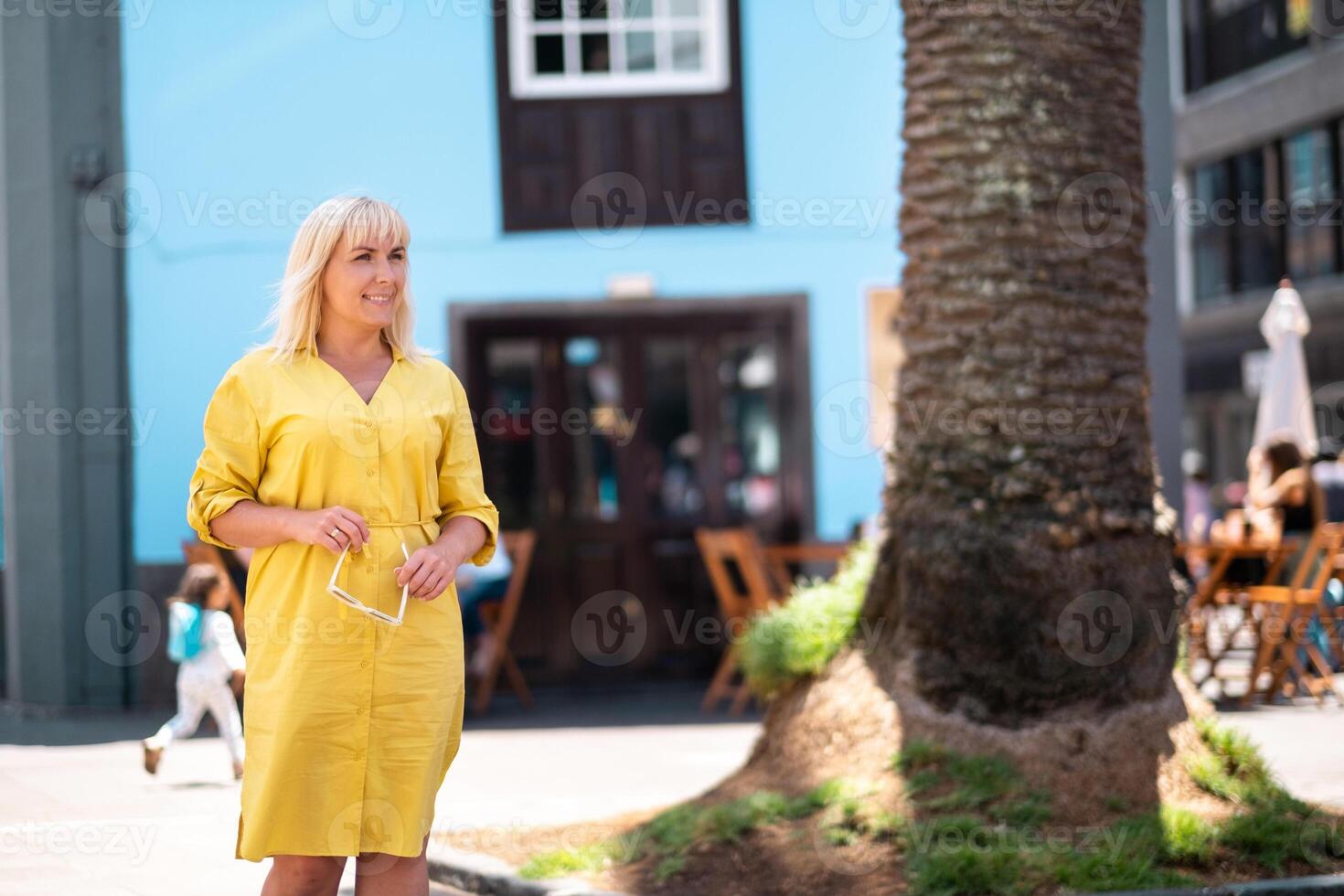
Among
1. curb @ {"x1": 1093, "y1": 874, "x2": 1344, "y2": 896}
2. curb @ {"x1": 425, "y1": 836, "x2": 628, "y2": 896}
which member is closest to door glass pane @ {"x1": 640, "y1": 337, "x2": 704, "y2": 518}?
curb @ {"x1": 425, "y1": 836, "x2": 628, "y2": 896}

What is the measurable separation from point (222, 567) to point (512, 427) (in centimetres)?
266

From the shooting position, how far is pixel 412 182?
39.7ft

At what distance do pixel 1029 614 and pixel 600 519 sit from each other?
6637 mm

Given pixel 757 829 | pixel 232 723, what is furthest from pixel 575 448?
pixel 757 829

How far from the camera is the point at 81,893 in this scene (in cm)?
550

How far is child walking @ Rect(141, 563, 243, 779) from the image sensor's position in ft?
27.1

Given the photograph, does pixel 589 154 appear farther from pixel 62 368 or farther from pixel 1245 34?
pixel 1245 34

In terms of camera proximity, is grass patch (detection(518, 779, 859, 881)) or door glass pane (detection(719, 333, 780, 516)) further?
door glass pane (detection(719, 333, 780, 516))
